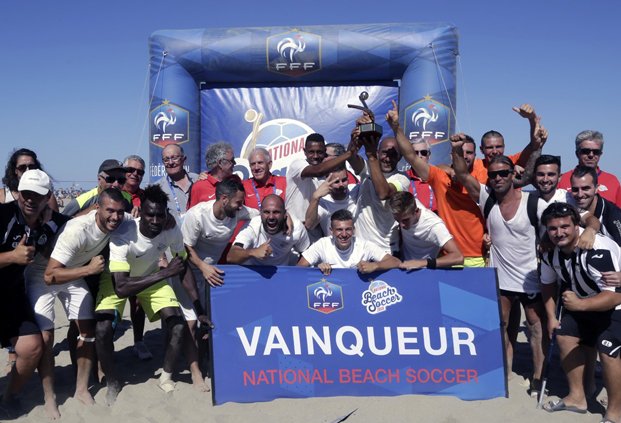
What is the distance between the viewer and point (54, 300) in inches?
155

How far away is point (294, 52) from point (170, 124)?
7.77ft

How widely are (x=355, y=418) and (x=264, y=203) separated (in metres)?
1.68

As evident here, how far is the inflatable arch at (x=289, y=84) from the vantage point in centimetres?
834

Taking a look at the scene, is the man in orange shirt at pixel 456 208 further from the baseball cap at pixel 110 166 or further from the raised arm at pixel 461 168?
the baseball cap at pixel 110 166

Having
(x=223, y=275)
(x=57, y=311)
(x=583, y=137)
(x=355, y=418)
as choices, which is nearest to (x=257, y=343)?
(x=223, y=275)

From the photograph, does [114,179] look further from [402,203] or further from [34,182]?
[402,203]

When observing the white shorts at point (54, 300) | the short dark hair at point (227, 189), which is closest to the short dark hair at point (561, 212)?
the short dark hair at point (227, 189)

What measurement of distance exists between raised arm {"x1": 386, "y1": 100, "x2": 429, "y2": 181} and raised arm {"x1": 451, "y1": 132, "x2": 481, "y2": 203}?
0.32m

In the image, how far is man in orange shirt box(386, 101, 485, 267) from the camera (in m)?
4.38

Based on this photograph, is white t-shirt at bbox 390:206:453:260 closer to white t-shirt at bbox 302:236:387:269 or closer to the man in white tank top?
white t-shirt at bbox 302:236:387:269

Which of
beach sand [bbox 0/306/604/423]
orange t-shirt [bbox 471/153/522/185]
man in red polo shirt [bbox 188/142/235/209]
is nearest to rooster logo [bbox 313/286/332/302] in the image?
beach sand [bbox 0/306/604/423]

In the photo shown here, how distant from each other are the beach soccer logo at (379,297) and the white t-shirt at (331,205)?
0.72 m

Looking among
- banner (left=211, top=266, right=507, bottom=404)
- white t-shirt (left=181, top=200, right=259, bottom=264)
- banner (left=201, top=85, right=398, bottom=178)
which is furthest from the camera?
banner (left=201, top=85, right=398, bottom=178)

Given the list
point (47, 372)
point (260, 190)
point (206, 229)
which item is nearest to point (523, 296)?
point (260, 190)
